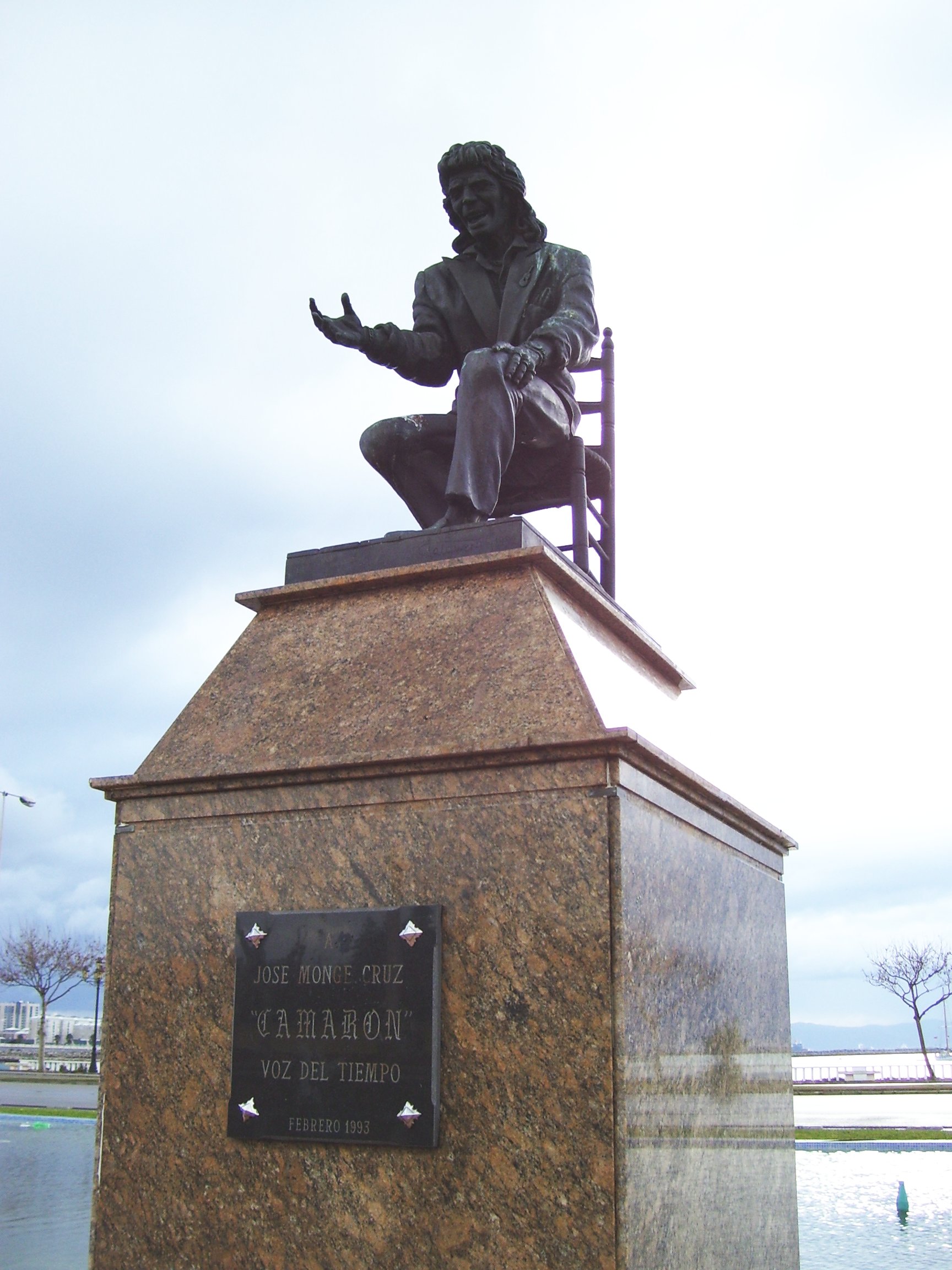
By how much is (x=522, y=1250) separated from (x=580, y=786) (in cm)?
113

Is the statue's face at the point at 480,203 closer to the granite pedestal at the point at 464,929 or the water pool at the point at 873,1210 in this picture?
the granite pedestal at the point at 464,929

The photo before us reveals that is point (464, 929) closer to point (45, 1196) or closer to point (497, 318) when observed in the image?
point (497, 318)

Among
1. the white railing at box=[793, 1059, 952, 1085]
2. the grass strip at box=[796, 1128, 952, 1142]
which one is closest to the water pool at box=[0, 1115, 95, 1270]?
the grass strip at box=[796, 1128, 952, 1142]

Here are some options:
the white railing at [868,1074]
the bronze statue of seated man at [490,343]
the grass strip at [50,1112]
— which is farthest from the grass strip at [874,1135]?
the white railing at [868,1074]

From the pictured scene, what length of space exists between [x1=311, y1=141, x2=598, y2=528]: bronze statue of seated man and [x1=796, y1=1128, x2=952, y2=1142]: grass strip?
343 inches

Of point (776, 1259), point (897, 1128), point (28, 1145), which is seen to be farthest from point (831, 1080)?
point (776, 1259)

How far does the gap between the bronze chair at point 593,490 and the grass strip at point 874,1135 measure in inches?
324

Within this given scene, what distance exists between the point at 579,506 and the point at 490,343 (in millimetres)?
772

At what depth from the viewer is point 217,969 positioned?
3564mm

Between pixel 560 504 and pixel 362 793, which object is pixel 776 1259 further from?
pixel 560 504

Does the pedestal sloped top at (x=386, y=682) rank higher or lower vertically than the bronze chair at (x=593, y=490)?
lower

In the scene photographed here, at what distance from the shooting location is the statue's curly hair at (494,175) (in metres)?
4.92

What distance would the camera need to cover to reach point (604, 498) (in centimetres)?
546

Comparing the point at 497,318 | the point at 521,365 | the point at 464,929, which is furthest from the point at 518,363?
the point at 464,929
